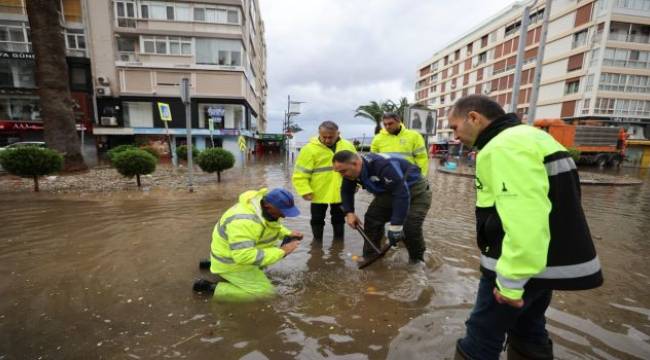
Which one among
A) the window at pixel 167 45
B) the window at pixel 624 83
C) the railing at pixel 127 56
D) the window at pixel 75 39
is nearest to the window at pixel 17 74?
the window at pixel 75 39

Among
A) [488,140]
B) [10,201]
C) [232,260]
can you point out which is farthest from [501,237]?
[10,201]

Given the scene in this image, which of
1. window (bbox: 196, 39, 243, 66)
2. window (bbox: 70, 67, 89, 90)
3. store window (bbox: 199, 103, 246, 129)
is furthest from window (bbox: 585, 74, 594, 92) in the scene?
window (bbox: 70, 67, 89, 90)

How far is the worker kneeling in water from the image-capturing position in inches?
111

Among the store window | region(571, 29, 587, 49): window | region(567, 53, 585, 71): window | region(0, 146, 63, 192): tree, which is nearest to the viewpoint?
region(0, 146, 63, 192): tree

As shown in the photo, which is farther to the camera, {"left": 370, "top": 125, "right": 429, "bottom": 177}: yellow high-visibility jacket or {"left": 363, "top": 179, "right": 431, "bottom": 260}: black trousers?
{"left": 370, "top": 125, "right": 429, "bottom": 177}: yellow high-visibility jacket

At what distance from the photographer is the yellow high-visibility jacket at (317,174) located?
14.3 ft

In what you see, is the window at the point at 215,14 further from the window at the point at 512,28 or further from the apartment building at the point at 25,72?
the window at the point at 512,28

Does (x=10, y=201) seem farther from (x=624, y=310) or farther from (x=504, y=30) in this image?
(x=504, y=30)

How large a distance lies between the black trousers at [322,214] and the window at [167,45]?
1020 inches

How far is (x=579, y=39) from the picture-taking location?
30531 millimetres

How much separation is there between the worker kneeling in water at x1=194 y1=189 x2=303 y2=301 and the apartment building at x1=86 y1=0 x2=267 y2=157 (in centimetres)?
2469

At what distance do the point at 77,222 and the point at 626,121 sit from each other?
40.6 m

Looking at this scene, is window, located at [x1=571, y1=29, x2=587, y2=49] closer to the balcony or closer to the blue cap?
the balcony

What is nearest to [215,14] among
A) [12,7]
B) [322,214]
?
[12,7]
